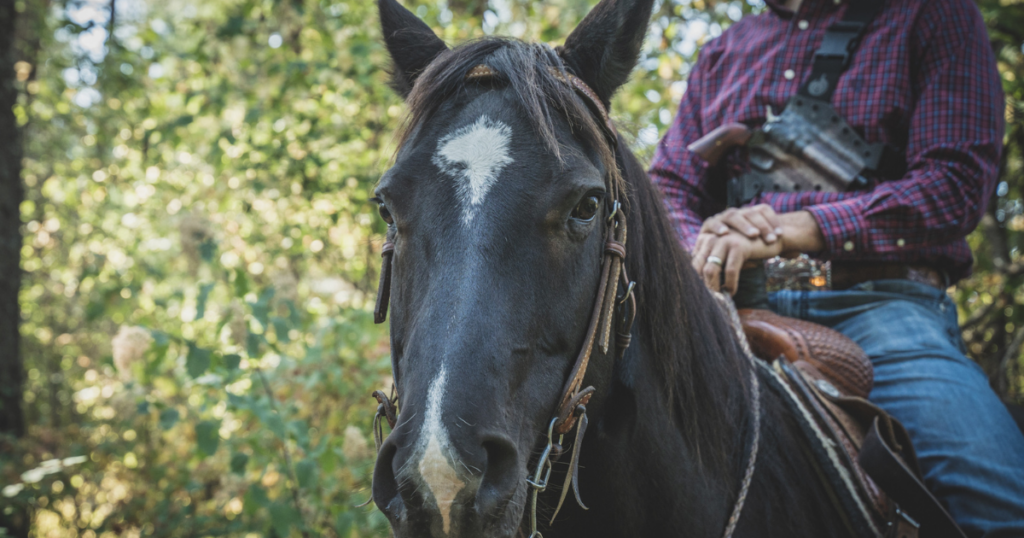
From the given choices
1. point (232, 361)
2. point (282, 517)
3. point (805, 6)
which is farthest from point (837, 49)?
point (282, 517)

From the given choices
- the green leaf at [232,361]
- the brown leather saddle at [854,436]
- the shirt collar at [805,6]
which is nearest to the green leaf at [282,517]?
the green leaf at [232,361]

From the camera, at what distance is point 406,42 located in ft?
6.22

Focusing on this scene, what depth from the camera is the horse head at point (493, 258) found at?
1.05 meters

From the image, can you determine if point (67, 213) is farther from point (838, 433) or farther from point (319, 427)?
point (838, 433)

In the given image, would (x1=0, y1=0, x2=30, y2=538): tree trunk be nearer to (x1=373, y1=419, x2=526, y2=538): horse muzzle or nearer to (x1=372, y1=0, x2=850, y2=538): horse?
(x1=372, y1=0, x2=850, y2=538): horse

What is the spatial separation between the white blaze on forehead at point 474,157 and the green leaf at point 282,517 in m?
2.83

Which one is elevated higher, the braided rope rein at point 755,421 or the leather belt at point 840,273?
the leather belt at point 840,273

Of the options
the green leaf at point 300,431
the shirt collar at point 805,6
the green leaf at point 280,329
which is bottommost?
the green leaf at point 300,431

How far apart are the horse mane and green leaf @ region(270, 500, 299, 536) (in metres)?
2.62

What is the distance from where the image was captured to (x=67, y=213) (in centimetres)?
942

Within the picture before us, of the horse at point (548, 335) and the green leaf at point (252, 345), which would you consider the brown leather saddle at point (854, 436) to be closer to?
the horse at point (548, 335)

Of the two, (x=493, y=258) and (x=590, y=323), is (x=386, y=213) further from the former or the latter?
(x=590, y=323)

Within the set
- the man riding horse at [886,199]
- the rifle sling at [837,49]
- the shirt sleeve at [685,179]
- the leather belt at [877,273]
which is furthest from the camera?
the shirt sleeve at [685,179]

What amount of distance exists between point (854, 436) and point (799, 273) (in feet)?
2.60
